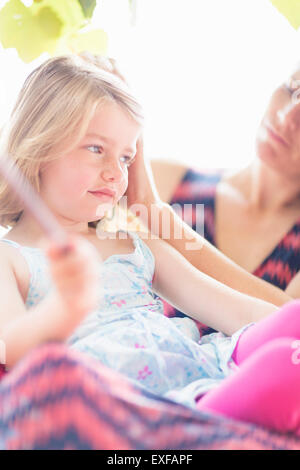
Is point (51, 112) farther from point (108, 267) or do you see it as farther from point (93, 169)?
point (108, 267)

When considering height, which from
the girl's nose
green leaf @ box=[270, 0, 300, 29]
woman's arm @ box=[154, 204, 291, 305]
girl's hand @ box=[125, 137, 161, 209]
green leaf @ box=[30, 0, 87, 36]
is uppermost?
green leaf @ box=[30, 0, 87, 36]

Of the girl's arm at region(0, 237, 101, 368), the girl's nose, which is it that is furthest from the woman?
the girl's arm at region(0, 237, 101, 368)

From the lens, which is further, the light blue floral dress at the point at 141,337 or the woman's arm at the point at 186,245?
the woman's arm at the point at 186,245

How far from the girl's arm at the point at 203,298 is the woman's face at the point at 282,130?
358 mm

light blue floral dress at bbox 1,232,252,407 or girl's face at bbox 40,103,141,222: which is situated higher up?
girl's face at bbox 40,103,141,222

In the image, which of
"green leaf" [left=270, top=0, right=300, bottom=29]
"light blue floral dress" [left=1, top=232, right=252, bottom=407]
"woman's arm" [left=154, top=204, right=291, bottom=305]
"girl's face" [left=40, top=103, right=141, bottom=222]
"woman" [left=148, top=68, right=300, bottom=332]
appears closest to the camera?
"light blue floral dress" [left=1, top=232, right=252, bottom=407]

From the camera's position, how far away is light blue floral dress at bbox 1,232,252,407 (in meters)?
0.76

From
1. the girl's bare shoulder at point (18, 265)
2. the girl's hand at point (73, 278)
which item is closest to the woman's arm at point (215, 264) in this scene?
the girl's bare shoulder at point (18, 265)

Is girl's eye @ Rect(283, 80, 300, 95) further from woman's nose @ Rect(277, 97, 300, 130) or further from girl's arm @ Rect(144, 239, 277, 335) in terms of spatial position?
girl's arm @ Rect(144, 239, 277, 335)

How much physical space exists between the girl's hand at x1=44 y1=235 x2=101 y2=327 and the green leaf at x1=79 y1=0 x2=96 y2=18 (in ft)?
3.25

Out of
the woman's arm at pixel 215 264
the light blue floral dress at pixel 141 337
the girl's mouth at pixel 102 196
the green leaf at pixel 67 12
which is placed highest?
the green leaf at pixel 67 12

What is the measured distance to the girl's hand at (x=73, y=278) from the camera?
17.4 inches

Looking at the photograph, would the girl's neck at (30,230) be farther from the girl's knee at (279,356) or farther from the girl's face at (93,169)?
the girl's knee at (279,356)
